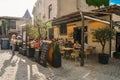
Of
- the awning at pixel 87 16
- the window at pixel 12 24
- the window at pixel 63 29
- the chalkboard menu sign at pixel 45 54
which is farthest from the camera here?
the window at pixel 12 24

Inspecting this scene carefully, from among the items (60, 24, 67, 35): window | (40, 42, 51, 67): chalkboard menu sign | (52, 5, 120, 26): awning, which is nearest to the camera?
(40, 42, 51, 67): chalkboard menu sign

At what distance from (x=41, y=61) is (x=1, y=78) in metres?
3.40

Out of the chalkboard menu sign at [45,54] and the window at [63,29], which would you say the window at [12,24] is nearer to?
the window at [63,29]

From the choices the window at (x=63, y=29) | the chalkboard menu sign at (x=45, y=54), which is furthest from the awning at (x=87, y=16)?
the window at (x=63, y=29)

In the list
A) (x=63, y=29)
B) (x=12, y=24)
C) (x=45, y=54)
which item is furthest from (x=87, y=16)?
(x=12, y=24)

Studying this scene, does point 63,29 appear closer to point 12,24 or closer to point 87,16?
point 87,16

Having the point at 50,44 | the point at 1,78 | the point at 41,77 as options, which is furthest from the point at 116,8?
the point at 1,78

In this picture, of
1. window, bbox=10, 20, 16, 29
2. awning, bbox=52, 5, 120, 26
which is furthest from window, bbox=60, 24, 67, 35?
window, bbox=10, 20, 16, 29

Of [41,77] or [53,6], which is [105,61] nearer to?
[41,77]

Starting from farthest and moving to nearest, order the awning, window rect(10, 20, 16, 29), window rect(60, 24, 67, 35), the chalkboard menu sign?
1. window rect(10, 20, 16, 29)
2. window rect(60, 24, 67, 35)
3. the awning
4. the chalkboard menu sign

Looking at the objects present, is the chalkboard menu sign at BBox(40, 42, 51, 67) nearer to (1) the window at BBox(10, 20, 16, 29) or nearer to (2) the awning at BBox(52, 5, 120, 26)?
(2) the awning at BBox(52, 5, 120, 26)

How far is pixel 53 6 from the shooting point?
23.0 meters

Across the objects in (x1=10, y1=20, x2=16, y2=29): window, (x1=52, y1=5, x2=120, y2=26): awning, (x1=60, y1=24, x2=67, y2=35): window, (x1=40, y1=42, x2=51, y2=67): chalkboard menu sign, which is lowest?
(x1=40, y1=42, x2=51, y2=67): chalkboard menu sign

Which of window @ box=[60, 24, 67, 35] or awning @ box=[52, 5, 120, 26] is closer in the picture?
awning @ box=[52, 5, 120, 26]
